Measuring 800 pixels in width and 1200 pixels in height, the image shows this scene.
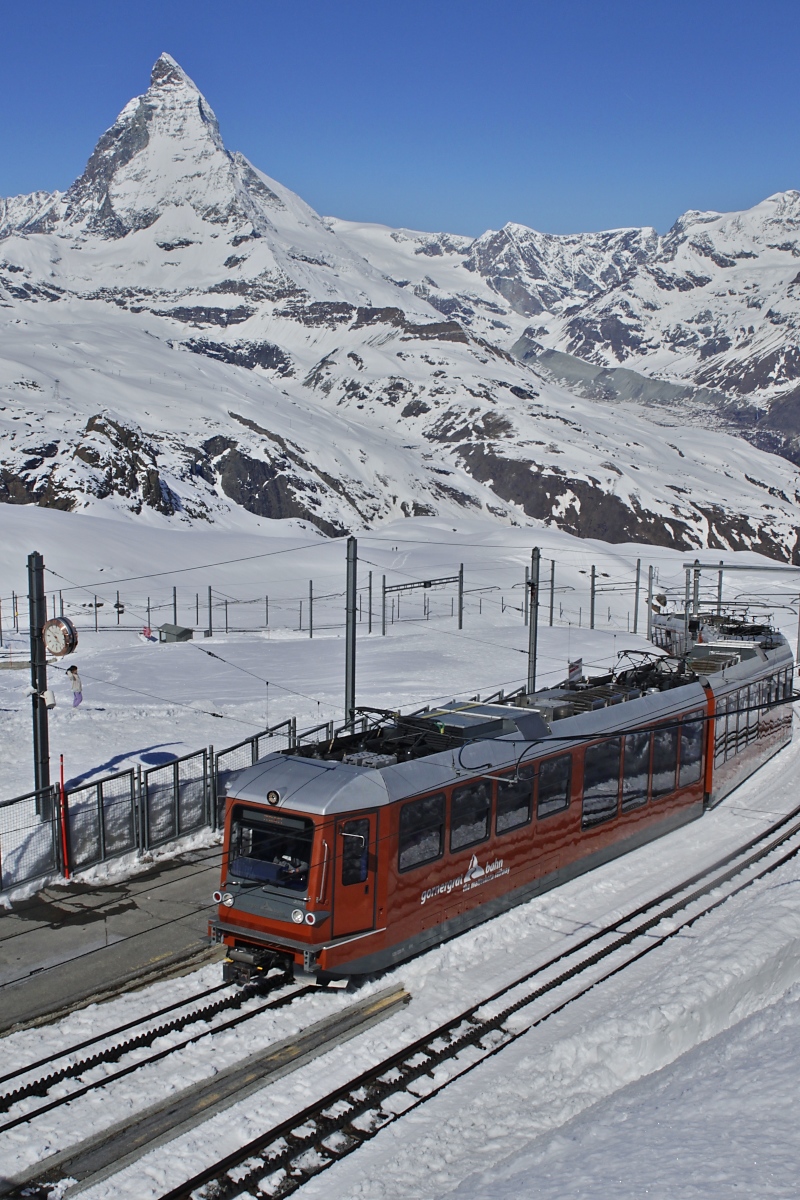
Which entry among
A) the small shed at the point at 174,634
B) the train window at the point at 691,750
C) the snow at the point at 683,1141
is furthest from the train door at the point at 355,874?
the small shed at the point at 174,634

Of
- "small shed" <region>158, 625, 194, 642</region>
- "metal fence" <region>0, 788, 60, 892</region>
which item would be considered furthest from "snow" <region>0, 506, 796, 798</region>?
"metal fence" <region>0, 788, 60, 892</region>

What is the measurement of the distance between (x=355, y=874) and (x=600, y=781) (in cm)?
631

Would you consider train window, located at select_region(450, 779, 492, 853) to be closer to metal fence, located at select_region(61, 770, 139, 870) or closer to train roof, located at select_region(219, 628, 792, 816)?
train roof, located at select_region(219, 628, 792, 816)

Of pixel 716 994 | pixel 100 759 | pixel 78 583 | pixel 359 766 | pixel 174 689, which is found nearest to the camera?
pixel 716 994

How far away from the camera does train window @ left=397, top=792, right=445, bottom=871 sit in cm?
1345

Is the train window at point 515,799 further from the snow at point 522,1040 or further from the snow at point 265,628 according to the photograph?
the snow at point 265,628

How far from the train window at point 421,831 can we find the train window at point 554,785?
8.46ft

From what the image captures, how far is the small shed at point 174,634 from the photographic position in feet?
173

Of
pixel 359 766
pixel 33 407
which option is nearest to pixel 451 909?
pixel 359 766

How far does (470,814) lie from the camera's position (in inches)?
572

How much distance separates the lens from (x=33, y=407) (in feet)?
452

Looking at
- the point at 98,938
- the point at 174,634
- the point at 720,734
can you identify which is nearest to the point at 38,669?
the point at 98,938

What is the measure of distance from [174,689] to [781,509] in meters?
178

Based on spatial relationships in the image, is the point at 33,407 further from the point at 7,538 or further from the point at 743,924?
the point at 743,924
